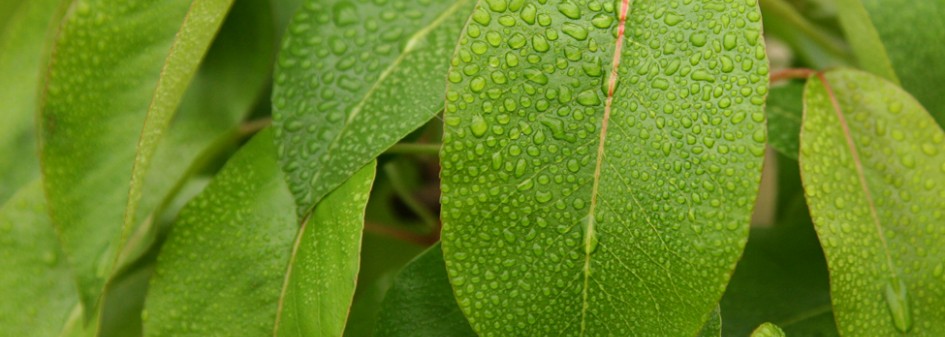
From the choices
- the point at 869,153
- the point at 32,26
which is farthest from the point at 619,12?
the point at 32,26

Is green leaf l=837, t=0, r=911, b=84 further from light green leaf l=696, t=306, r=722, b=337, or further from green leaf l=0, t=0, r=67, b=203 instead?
green leaf l=0, t=0, r=67, b=203

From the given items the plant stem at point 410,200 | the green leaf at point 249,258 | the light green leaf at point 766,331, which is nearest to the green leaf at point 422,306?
the green leaf at point 249,258

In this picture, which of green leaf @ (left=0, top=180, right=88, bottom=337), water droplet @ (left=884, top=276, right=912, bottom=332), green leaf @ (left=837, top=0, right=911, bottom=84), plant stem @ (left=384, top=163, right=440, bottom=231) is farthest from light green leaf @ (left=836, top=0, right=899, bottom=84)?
green leaf @ (left=0, top=180, right=88, bottom=337)

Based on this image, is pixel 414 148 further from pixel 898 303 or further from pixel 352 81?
pixel 898 303

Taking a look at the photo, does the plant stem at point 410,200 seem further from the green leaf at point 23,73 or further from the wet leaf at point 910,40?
the wet leaf at point 910,40

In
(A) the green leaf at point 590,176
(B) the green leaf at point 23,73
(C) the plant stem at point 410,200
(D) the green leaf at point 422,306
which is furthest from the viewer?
(C) the plant stem at point 410,200

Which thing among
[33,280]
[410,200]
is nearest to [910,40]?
[410,200]

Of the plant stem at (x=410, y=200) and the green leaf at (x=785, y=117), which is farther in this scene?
the plant stem at (x=410, y=200)
